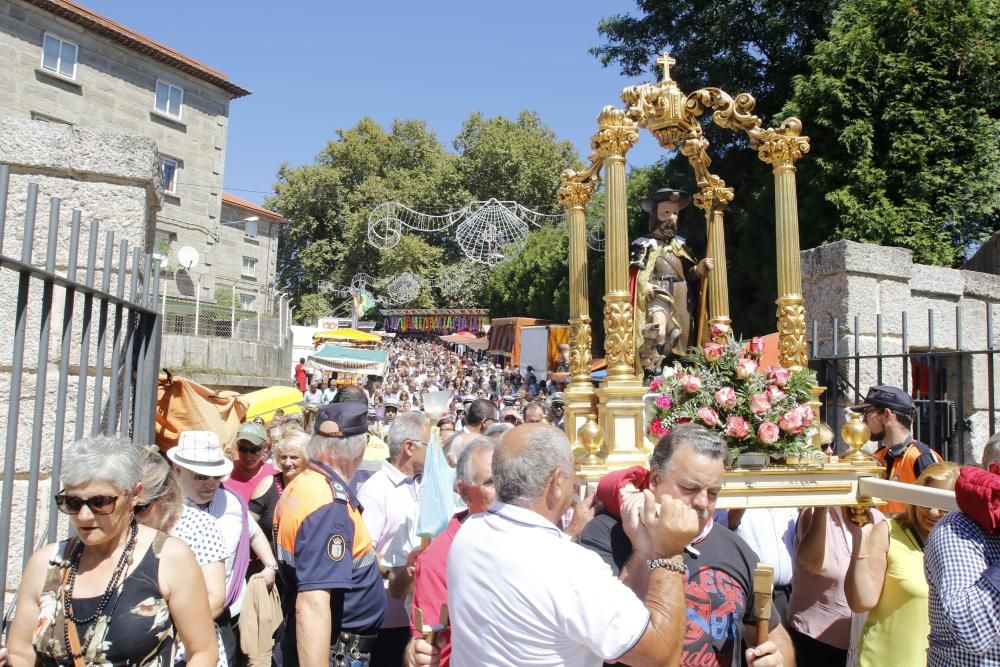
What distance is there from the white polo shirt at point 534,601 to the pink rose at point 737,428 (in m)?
1.86

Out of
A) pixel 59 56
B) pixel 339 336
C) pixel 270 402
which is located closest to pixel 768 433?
pixel 270 402

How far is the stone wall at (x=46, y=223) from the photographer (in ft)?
11.2

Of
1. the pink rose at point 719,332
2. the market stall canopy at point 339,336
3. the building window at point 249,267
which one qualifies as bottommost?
the pink rose at point 719,332

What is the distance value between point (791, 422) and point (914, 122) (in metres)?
11.5

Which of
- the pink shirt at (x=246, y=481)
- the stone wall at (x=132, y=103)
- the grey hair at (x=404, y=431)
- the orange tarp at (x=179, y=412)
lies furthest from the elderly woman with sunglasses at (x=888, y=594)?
the stone wall at (x=132, y=103)

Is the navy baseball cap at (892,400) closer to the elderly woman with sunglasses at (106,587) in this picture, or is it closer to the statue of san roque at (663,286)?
the statue of san roque at (663,286)

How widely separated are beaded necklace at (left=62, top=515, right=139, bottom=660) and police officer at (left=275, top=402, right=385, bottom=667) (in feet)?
3.12

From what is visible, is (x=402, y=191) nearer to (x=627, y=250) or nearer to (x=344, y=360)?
(x=344, y=360)

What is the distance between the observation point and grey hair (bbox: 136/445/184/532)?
281 centimetres

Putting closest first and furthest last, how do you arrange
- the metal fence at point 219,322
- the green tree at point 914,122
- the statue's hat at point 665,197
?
1. the statue's hat at point 665,197
2. the green tree at point 914,122
3. the metal fence at point 219,322

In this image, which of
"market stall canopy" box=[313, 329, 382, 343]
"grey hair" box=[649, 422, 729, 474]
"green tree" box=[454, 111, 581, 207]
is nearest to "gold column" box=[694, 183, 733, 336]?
"grey hair" box=[649, 422, 729, 474]

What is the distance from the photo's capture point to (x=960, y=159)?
42.7ft

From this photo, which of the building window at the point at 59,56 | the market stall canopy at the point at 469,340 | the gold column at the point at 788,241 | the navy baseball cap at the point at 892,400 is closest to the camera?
the navy baseball cap at the point at 892,400

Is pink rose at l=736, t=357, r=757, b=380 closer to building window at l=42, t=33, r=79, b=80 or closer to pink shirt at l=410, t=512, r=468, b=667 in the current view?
pink shirt at l=410, t=512, r=468, b=667
